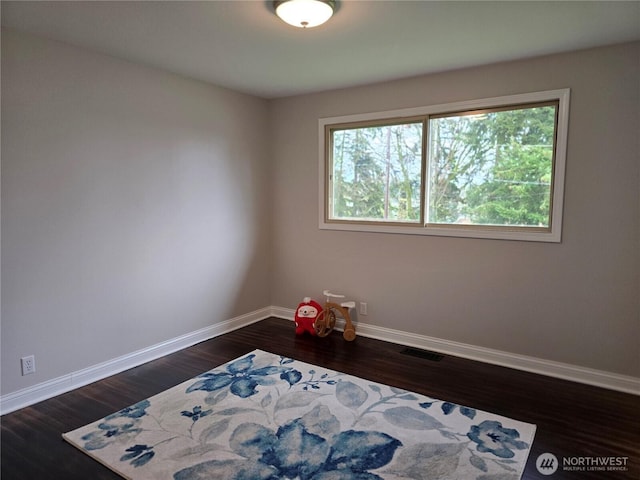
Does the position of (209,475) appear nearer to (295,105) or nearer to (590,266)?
(590,266)

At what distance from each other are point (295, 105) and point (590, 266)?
3109mm

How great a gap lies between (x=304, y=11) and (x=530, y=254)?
2424 mm

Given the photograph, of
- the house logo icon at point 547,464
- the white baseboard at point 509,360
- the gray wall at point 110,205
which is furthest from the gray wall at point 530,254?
the house logo icon at point 547,464

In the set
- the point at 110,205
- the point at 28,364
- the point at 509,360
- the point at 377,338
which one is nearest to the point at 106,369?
the point at 28,364

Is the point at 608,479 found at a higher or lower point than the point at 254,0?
lower

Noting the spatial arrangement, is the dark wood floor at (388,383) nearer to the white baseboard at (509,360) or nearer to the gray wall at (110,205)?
the white baseboard at (509,360)

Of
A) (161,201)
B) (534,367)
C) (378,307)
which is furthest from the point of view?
(378,307)

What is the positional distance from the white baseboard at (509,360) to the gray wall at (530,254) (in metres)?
0.05

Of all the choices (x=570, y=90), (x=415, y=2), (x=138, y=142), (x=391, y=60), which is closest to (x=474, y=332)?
(x=570, y=90)

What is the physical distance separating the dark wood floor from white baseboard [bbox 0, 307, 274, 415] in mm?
65

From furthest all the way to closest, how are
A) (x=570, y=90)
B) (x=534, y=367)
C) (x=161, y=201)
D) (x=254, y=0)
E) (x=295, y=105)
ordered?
(x=295, y=105), (x=161, y=201), (x=534, y=367), (x=570, y=90), (x=254, y=0)

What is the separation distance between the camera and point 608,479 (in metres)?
1.95

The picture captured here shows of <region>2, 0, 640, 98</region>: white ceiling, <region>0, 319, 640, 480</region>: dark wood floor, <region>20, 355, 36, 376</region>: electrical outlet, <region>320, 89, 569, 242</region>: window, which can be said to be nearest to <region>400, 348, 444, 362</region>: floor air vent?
<region>0, 319, 640, 480</region>: dark wood floor

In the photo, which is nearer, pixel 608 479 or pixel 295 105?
pixel 608 479
